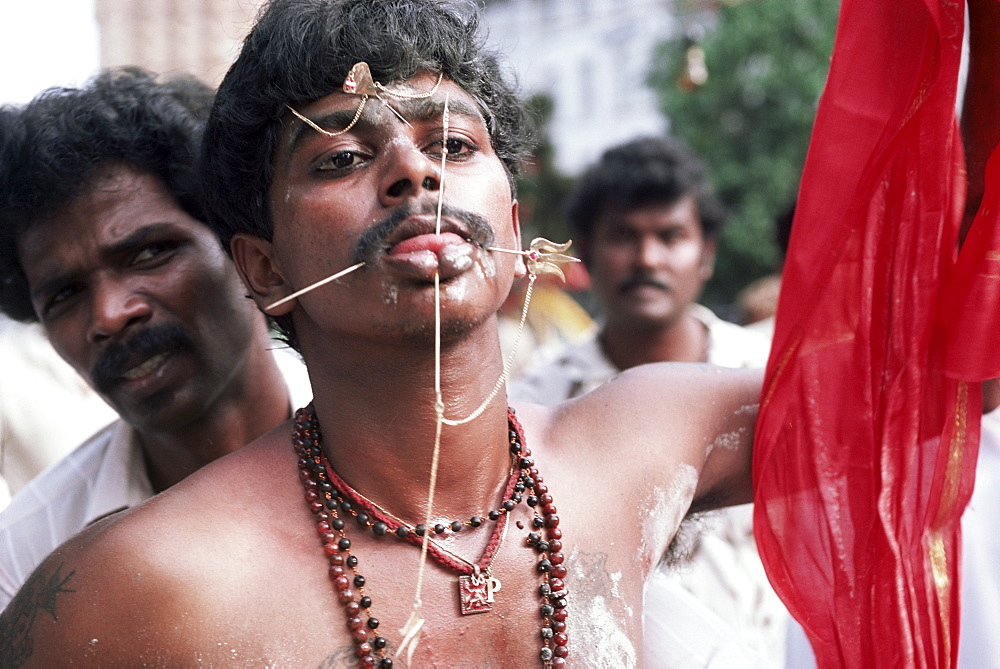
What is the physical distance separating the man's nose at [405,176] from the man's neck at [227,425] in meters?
1.00

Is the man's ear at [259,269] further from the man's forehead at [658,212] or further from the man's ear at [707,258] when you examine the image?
the man's ear at [707,258]

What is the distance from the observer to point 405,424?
2135mm

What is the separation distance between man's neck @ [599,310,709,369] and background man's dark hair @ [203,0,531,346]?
263cm

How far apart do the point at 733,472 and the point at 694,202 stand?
316cm

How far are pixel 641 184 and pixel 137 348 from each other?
3.34 meters

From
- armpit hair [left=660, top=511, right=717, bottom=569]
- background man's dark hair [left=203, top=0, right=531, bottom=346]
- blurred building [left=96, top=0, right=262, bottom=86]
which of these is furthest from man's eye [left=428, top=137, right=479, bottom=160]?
blurred building [left=96, top=0, right=262, bottom=86]

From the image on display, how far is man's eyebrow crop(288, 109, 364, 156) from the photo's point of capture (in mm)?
2078

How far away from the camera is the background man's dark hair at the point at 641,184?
17.5ft

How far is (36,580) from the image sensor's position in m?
1.88

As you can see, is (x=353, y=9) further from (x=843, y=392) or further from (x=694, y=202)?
(x=694, y=202)

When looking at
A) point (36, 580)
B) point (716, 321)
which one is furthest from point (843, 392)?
point (716, 321)

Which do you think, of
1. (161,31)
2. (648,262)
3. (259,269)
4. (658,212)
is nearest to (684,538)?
(259,269)

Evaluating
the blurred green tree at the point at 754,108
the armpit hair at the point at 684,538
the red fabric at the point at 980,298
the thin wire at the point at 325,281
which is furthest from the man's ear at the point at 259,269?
the blurred green tree at the point at 754,108

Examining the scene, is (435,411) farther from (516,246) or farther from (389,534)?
(516,246)
